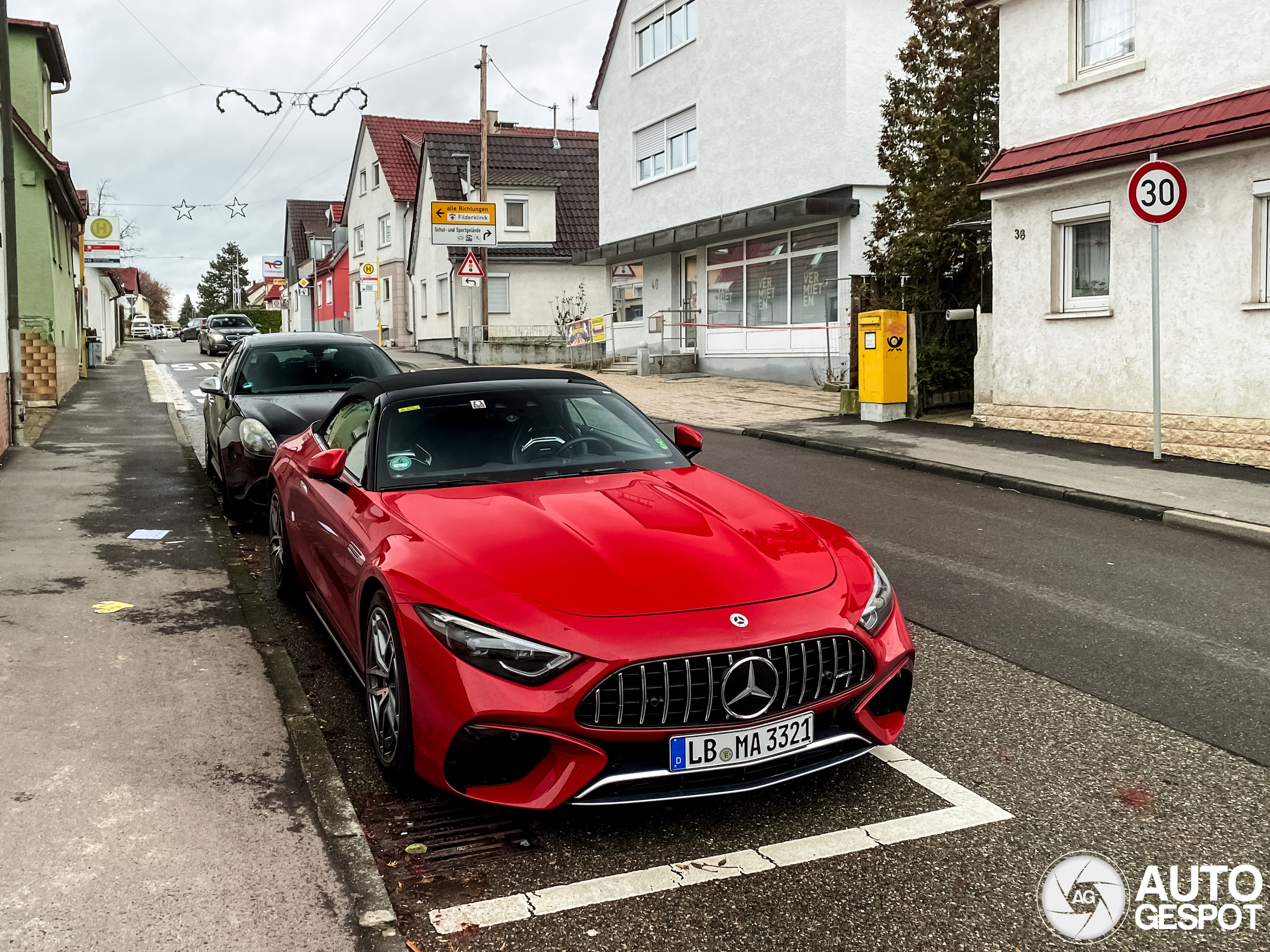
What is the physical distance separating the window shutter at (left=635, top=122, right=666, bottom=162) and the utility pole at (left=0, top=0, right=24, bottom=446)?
17.7 meters

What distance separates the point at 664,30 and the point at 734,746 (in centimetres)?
2824

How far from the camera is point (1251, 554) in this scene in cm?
830

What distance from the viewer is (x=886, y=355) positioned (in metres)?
16.5

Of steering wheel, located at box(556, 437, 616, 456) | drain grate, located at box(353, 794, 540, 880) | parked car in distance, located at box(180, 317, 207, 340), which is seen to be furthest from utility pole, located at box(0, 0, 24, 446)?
parked car in distance, located at box(180, 317, 207, 340)

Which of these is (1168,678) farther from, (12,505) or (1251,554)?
(12,505)

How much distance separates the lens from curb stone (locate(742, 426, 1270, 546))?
8922mm

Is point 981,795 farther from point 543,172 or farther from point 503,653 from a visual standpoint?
point 543,172

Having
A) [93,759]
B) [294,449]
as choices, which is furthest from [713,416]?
[93,759]

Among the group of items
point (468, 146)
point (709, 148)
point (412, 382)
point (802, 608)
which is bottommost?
point (802, 608)

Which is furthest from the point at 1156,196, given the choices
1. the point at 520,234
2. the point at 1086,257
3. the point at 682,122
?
the point at 520,234

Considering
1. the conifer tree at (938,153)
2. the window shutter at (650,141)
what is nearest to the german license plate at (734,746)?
the conifer tree at (938,153)

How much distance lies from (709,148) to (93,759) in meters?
24.6

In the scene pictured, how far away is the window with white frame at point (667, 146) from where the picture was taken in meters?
28.1

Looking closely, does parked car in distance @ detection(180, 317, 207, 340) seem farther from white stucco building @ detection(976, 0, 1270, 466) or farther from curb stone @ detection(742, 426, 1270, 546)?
curb stone @ detection(742, 426, 1270, 546)
